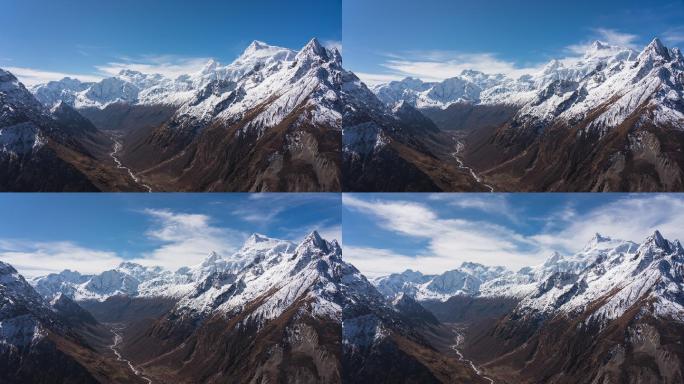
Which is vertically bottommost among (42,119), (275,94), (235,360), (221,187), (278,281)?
(235,360)

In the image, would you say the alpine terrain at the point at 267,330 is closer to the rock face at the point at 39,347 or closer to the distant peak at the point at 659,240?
the rock face at the point at 39,347

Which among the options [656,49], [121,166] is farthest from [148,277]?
[656,49]

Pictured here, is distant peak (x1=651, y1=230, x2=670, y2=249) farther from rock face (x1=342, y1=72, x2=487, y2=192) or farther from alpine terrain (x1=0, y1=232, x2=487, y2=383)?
alpine terrain (x1=0, y1=232, x2=487, y2=383)

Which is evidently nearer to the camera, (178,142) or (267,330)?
(267,330)

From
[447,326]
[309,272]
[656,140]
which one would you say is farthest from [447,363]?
[656,140]

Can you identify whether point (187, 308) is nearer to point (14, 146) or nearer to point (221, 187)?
point (221, 187)

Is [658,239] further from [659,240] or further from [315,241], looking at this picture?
[315,241]

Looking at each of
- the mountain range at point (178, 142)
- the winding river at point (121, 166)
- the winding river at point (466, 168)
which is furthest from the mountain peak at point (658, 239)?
the winding river at point (121, 166)
